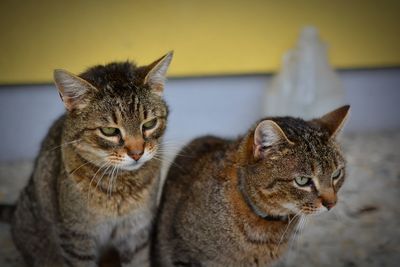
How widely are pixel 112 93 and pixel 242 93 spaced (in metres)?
1.78

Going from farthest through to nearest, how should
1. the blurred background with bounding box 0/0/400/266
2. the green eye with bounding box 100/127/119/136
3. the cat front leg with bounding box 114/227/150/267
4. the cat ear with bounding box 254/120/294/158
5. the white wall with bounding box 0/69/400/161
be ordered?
the white wall with bounding box 0/69/400/161 < the blurred background with bounding box 0/0/400/266 < the cat front leg with bounding box 114/227/150/267 < the green eye with bounding box 100/127/119/136 < the cat ear with bounding box 254/120/294/158

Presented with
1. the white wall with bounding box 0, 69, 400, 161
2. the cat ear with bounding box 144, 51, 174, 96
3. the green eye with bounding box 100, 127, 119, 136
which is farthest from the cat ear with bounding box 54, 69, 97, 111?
the white wall with bounding box 0, 69, 400, 161

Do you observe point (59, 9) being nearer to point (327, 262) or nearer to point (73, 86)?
point (73, 86)

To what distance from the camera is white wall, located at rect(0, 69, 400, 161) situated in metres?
3.00

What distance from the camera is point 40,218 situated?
6.80 ft

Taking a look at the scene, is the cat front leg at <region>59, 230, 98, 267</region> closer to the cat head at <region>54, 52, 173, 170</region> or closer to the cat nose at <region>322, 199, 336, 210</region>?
the cat head at <region>54, 52, 173, 170</region>

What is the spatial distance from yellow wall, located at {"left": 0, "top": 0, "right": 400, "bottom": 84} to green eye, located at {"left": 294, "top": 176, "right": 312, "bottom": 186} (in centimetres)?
161

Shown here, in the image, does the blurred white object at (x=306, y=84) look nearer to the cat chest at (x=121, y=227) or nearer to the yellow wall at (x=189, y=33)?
the yellow wall at (x=189, y=33)

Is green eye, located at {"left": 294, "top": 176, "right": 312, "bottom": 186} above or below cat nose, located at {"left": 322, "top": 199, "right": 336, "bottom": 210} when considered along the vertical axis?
above

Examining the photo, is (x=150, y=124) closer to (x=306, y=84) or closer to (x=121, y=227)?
(x=121, y=227)

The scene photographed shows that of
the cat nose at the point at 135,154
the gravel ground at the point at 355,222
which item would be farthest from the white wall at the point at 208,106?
the cat nose at the point at 135,154

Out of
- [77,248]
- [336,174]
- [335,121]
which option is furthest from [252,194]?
[77,248]

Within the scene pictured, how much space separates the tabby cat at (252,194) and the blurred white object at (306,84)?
1.35 meters

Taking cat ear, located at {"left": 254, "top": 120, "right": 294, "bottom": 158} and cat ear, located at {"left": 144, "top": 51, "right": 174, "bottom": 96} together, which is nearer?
cat ear, located at {"left": 254, "top": 120, "right": 294, "bottom": 158}
